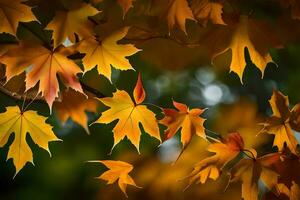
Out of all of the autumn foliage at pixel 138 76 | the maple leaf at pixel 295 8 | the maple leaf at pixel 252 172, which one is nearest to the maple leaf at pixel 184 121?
the autumn foliage at pixel 138 76

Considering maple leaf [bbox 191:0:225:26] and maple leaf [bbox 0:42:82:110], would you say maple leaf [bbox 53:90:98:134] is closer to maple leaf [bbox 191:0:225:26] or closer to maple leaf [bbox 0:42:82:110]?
maple leaf [bbox 0:42:82:110]

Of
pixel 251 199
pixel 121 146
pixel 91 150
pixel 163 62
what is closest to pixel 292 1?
pixel 251 199

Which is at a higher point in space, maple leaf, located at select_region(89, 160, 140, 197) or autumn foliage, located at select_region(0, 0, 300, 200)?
autumn foliage, located at select_region(0, 0, 300, 200)

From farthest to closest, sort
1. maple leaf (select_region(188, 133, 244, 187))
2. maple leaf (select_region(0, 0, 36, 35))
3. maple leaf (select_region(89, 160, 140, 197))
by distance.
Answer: maple leaf (select_region(89, 160, 140, 197)), maple leaf (select_region(188, 133, 244, 187)), maple leaf (select_region(0, 0, 36, 35))

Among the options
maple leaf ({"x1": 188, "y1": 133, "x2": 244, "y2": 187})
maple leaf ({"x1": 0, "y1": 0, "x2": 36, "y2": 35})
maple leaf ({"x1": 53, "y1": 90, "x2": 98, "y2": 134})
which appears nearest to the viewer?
maple leaf ({"x1": 0, "y1": 0, "x2": 36, "y2": 35})

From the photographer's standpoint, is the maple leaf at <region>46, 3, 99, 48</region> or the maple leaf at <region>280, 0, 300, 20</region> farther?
the maple leaf at <region>280, 0, 300, 20</region>

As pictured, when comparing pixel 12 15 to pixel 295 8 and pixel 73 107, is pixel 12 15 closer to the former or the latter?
pixel 73 107

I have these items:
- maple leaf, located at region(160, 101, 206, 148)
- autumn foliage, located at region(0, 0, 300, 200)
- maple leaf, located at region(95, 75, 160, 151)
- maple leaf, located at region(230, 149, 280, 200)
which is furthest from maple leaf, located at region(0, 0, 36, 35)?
maple leaf, located at region(230, 149, 280, 200)

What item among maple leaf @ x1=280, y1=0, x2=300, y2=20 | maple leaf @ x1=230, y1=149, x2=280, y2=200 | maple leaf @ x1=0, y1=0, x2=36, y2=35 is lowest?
maple leaf @ x1=230, y1=149, x2=280, y2=200
